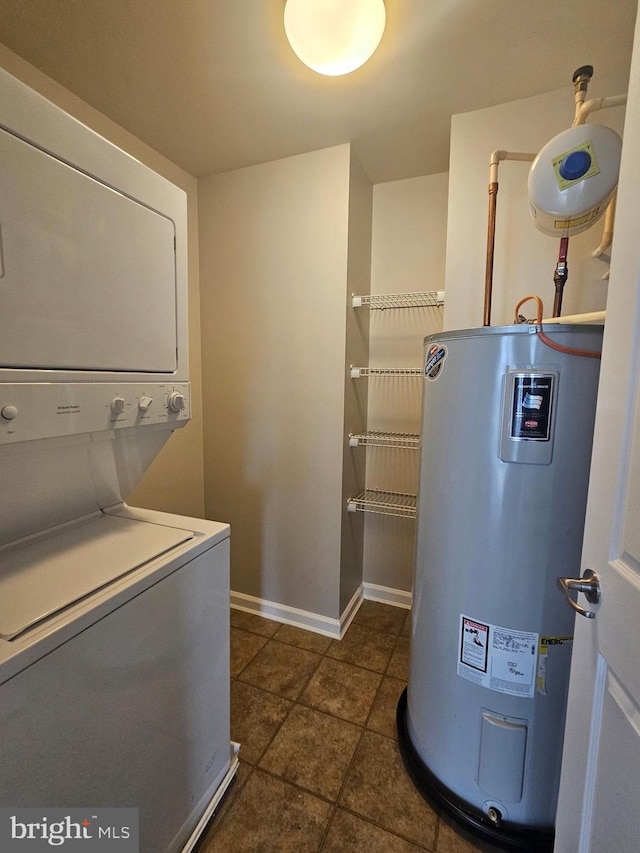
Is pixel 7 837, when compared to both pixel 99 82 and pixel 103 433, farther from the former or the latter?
pixel 99 82

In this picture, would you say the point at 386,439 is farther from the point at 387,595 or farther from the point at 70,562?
the point at 70,562

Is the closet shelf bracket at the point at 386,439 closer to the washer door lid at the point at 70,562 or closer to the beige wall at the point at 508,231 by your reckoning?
the beige wall at the point at 508,231

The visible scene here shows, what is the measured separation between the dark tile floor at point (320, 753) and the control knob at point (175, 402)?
131 cm

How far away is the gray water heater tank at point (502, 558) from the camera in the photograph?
0.99m

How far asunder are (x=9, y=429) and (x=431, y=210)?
2239 millimetres

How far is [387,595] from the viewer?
2430 millimetres

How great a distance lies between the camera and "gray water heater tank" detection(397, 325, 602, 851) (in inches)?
38.9

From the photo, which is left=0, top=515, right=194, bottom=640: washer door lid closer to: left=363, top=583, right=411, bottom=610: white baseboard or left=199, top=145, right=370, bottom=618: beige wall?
left=199, top=145, right=370, bottom=618: beige wall

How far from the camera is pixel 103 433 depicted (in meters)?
0.94

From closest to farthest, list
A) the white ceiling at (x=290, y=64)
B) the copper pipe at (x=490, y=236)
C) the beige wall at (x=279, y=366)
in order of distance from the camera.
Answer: the white ceiling at (x=290, y=64)
the copper pipe at (x=490, y=236)
the beige wall at (x=279, y=366)

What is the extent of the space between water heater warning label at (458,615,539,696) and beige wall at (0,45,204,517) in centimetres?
162

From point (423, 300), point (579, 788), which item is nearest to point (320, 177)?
point (423, 300)

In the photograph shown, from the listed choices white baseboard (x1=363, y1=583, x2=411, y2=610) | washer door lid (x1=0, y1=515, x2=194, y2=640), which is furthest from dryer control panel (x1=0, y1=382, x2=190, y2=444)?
white baseboard (x1=363, y1=583, x2=411, y2=610)

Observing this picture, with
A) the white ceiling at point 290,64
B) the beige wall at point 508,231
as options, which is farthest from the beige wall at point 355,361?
the beige wall at point 508,231
